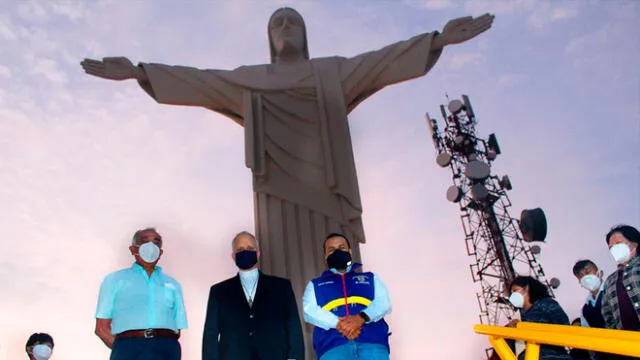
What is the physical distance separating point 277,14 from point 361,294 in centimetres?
495

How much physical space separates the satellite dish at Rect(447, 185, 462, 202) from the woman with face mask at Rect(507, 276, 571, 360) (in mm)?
13930

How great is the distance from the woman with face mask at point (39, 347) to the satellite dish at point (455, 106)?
52.7 feet

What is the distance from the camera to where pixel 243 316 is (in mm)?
3955

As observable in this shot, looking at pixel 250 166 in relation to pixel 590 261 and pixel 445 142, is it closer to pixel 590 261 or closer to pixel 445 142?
pixel 590 261

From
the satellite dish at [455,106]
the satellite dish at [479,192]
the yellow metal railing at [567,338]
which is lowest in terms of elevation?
the yellow metal railing at [567,338]

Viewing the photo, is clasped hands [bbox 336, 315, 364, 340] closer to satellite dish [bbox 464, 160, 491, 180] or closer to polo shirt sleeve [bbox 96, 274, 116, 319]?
polo shirt sleeve [bbox 96, 274, 116, 319]

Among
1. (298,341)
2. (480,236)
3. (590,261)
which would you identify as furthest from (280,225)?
(480,236)

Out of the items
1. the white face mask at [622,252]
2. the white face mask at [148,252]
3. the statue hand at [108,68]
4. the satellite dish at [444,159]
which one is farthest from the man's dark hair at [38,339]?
the satellite dish at [444,159]

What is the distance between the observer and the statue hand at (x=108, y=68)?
657 centimetres

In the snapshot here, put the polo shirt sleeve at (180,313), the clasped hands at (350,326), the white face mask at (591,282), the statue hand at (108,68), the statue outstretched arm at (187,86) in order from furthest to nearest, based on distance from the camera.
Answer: the statue outstretched arm at (187,86) < the statue hand at (108,68) < the white face mask at (591,282) < the polo shirt sleeve at (180,313) < the clasped hands at (350,326)

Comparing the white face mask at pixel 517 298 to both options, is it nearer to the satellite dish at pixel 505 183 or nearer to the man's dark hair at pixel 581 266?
the man's dark hair at pixel 581 266

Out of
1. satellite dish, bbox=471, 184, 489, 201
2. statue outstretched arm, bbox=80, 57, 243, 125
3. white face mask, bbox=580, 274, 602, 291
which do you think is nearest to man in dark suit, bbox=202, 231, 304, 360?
white face mask, bbox=580, 274, 602, 291

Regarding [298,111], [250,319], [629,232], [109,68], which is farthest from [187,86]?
[629,232]

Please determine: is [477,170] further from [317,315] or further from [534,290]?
[317,315]
